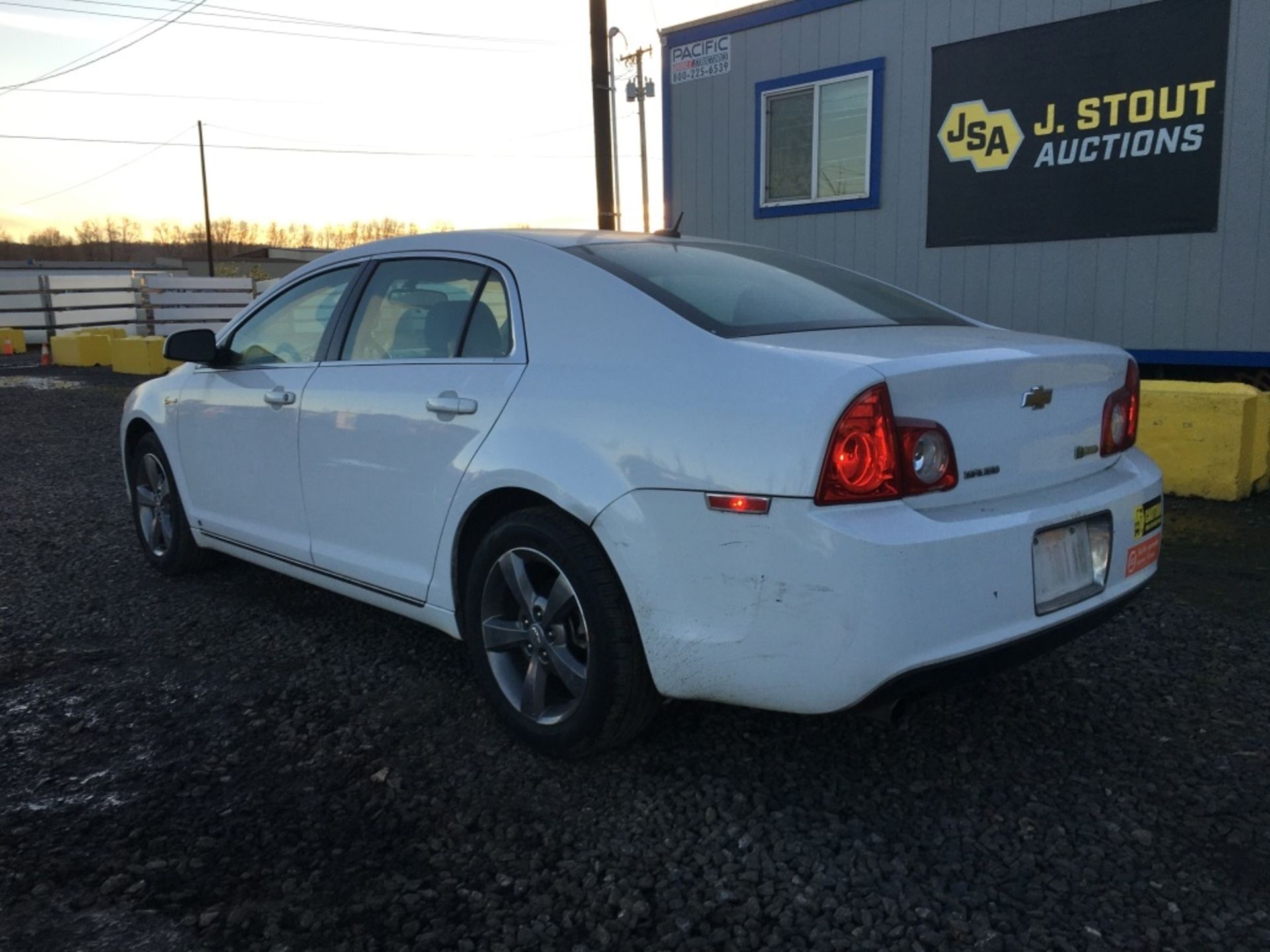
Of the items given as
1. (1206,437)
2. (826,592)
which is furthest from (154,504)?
(1206,437)

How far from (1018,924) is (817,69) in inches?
318

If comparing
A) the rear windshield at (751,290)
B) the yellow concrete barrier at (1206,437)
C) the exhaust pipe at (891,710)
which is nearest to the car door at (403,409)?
the rear windshield at (751,290)

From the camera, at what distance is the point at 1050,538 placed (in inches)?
102

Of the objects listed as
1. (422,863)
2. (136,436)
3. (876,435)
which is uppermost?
(876,435)

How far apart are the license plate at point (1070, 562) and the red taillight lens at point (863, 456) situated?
0.47 meters

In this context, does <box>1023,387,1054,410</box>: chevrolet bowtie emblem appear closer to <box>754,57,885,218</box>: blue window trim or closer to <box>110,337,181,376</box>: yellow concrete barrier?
<box>754,57,885,218</box>: blue window trim

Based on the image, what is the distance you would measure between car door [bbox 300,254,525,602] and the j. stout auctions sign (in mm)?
5775

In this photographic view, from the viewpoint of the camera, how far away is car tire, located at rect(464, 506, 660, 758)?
2.72m

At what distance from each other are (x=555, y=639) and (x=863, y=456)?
3.50 feet

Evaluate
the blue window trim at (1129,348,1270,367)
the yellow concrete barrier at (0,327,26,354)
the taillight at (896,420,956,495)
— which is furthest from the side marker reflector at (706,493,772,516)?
the yellow concrete barrier at (0,327,26,354)

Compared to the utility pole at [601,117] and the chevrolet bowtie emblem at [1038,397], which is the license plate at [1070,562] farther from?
the utility pole at [601,117]

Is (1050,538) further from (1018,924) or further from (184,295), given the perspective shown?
(184,295)

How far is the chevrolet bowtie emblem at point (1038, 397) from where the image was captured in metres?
2.67

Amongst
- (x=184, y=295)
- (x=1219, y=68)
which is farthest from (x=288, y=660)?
(x=184, y=295)
